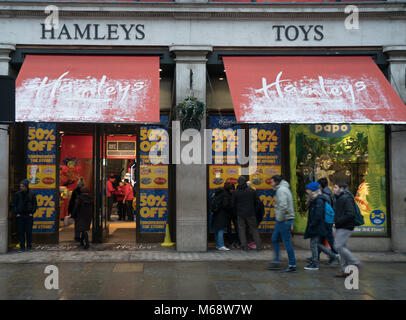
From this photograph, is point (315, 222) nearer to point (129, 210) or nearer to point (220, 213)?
point (220, 213)

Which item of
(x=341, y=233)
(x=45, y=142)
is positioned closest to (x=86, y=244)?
(x=45, y=142)

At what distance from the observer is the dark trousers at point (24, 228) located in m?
11.0

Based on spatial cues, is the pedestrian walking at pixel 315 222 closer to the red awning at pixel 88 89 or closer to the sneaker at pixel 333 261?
the sneaker at pixel 333 261

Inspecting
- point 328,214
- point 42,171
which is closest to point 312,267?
point 328,214

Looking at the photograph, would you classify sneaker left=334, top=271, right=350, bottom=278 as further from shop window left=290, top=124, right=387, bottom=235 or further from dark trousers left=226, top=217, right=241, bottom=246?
dark trousers left=226, top=217, right=241, bottom=246

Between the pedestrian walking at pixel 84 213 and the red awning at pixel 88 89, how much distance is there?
8.07 feet

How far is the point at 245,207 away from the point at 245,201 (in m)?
0.15

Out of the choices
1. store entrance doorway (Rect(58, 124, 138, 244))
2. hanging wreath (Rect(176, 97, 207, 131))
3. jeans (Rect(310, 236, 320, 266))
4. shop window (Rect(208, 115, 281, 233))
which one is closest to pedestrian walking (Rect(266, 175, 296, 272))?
jeans (Rect(310, 236, 320, 266))

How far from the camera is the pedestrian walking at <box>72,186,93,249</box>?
1138 centimetres

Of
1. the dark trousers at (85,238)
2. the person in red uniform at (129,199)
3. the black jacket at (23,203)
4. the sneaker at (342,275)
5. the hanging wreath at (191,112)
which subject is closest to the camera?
the sneaker at (342,275)

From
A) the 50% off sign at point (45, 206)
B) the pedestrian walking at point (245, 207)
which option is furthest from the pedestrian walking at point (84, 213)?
the pedestrian walking at point (245, 207)

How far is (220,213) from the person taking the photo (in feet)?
37.5

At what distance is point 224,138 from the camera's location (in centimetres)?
1255
